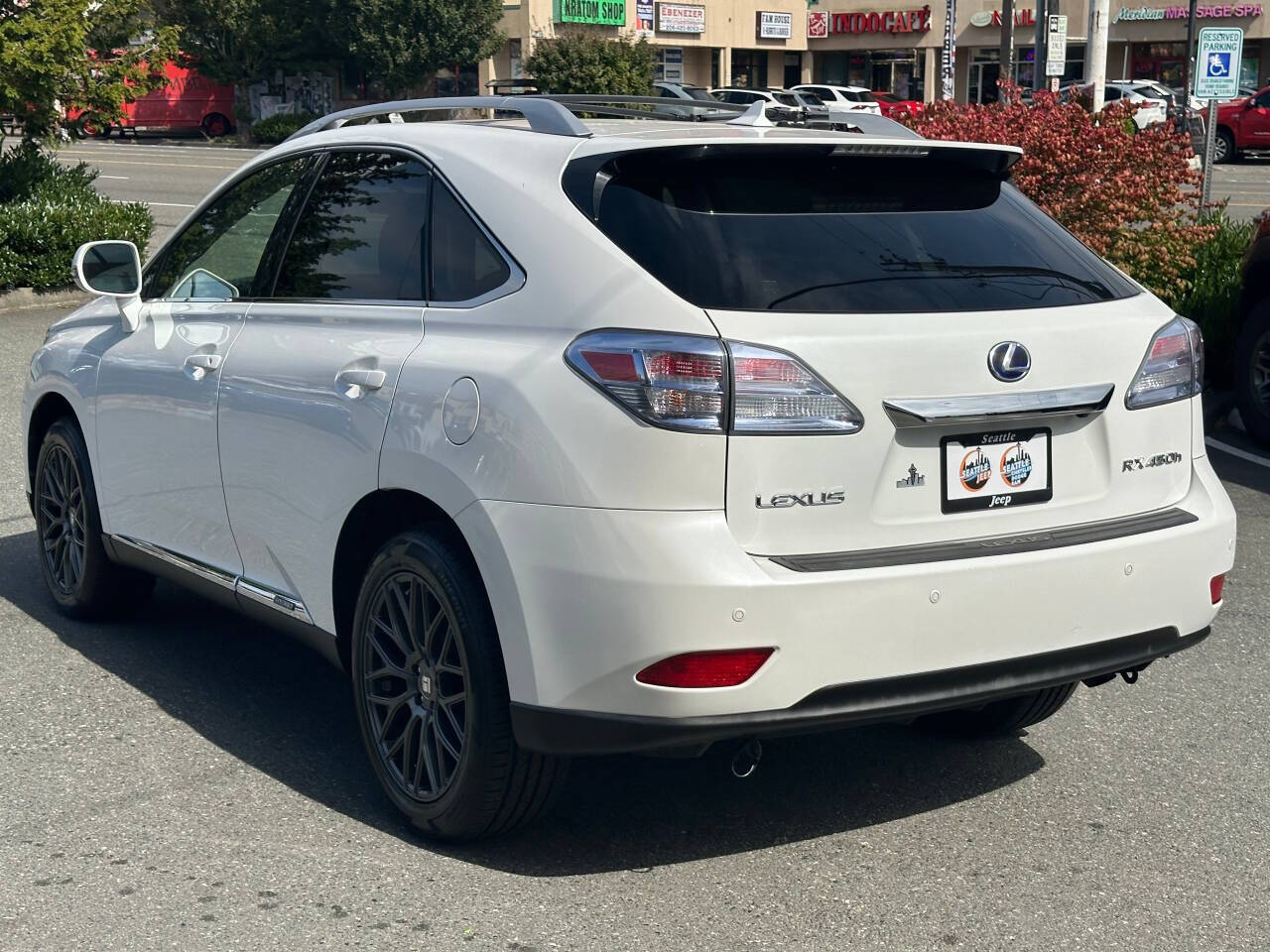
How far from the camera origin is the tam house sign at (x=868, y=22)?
211 feet

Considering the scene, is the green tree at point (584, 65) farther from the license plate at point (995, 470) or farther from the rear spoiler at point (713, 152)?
the license plate at point (995, 470)

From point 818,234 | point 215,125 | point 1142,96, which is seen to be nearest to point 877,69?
point 215,125

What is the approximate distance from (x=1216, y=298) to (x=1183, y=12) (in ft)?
170

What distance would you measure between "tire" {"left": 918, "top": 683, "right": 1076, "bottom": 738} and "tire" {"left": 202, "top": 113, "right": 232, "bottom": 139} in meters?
54.5

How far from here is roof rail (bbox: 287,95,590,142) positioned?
14.2ft

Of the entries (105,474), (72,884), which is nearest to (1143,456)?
(72,884)

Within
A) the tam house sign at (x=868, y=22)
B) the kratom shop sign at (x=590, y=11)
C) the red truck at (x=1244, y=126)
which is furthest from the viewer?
the tam house sign at (x=868, y=22)

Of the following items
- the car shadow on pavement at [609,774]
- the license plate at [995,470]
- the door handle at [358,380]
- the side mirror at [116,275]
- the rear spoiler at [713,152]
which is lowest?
the car shadow on pavement at [609,774]

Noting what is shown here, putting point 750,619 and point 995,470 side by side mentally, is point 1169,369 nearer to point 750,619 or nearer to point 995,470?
point 995,470

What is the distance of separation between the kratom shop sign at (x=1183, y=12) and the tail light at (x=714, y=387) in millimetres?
57321

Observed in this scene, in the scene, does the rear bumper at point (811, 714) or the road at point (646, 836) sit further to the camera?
the road at point (646, 836)

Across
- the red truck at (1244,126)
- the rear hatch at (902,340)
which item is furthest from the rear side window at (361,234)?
the red truck at (1244,126)

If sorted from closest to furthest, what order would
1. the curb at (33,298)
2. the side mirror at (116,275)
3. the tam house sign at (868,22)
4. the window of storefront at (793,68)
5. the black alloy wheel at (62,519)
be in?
the side mirror at (116,275)
the black alloy wheel at (62,519)
the curb at (33,298)
the tam house sign at (868,22)
the window of storefront at (793,68)

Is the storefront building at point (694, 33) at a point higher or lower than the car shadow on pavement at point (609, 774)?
higher
